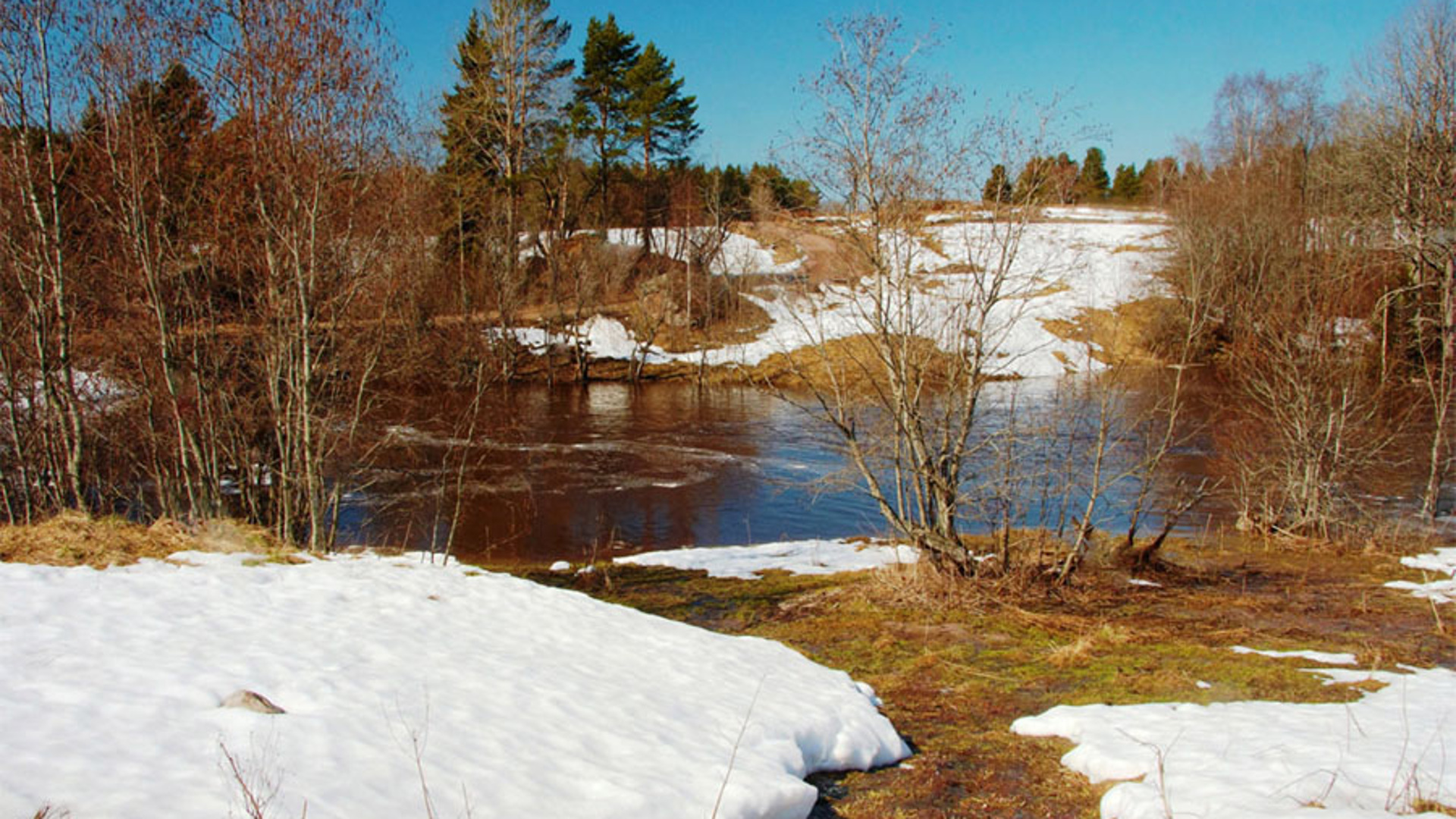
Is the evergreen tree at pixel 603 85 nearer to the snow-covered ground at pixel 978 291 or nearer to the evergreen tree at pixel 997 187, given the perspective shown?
the snow-covered ground at pixel 978 291

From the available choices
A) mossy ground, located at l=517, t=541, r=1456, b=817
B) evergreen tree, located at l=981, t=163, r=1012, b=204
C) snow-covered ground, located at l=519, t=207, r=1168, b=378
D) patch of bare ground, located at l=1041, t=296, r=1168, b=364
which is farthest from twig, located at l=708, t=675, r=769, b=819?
patch of bare ground, located at l=1041, t=296, r=1168, b=364

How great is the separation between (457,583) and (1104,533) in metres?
8.94

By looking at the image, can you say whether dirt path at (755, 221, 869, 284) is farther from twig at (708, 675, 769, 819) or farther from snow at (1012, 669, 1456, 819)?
snow at (1012, 669, 1456, 819)

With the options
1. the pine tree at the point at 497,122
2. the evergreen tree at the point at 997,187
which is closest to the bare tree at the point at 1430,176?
the evergreen tree at the point at 997,187

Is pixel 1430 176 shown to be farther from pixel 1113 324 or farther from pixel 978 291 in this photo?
pixel 1113 324

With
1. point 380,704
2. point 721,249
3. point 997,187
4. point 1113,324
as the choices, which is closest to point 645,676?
point 380,704

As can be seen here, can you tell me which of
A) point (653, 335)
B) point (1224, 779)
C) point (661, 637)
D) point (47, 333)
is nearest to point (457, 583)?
point (661, 637)

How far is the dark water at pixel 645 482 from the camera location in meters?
15.0

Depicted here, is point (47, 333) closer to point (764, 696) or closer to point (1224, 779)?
point (764, 696)

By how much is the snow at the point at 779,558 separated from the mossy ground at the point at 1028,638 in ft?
1.87

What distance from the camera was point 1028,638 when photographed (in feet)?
28.1

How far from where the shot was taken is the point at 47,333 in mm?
13844

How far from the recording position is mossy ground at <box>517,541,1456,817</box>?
5.29 metres

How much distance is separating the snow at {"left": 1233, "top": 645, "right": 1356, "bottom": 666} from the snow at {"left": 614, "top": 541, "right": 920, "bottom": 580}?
460 cm
